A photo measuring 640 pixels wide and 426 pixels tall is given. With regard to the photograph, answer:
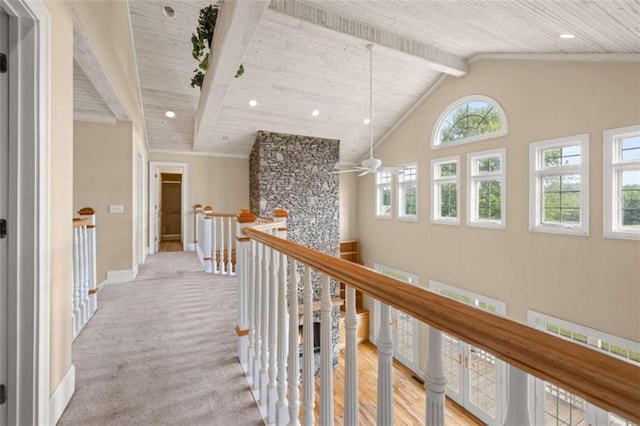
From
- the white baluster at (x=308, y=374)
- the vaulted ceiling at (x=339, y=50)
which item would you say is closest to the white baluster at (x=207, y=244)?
the vaulted ceiling at (x=339, y=50)

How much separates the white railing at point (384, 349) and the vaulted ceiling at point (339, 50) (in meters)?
2.15

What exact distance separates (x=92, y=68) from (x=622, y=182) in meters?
6.23

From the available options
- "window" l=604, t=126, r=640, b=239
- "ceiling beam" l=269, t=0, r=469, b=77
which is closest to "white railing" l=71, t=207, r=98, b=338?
"ceiling beam" l=269, t=0, r=469, b=77

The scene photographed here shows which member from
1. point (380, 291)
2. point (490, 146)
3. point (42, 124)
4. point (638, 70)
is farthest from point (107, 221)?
point (638, 70)

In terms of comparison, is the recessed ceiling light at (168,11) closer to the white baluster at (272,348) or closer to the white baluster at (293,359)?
the white baluster at (272,348)

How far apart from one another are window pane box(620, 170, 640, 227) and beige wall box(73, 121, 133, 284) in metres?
6.60

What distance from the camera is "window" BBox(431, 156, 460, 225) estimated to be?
6.56m

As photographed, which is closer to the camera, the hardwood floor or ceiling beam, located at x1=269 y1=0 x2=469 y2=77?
the hardwood floor

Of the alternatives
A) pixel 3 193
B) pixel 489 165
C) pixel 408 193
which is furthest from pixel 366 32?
pixel 3 193

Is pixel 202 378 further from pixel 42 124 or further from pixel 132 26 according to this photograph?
pixel 132 26

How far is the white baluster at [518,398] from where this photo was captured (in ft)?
1.65

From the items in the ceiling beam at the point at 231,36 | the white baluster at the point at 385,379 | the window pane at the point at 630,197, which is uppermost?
the ceiling beam at the point at 231,36

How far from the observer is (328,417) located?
1.07 meters

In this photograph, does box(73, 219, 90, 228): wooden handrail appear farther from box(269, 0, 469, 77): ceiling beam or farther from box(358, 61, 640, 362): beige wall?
box(358, 61, 640, 362): beige wall
